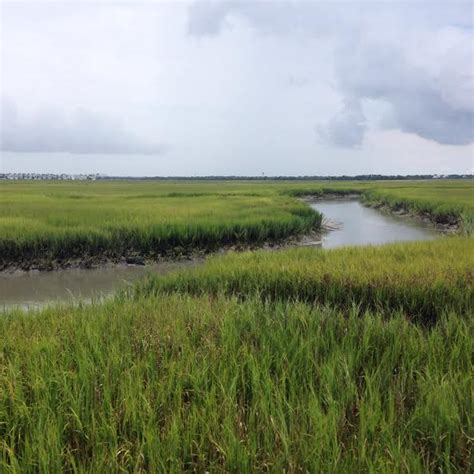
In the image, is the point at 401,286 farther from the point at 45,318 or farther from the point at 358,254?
the point at 45,318

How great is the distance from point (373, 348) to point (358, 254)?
15.9 feet

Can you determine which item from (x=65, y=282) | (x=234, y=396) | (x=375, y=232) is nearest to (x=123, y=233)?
(x=65, y=282)

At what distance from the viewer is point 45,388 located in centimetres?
285

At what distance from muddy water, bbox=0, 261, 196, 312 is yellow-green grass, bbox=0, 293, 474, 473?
16.4ft

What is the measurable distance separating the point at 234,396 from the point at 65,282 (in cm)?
821

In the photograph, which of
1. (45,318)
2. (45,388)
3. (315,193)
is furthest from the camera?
(315,193)

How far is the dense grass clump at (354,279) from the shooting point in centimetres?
566

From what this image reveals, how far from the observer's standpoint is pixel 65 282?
10.1 m

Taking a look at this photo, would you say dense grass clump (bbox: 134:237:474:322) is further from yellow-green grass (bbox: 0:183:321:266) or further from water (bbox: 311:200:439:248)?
water (bbox: 311:200:439:248)

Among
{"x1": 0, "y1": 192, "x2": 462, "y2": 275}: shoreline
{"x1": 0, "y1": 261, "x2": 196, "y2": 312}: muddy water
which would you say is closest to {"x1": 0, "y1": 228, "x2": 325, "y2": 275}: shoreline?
{"x1": 0, "y1": 192, "x2": 462, "y2": 275}: shoreline

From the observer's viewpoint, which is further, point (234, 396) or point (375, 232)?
point (375, 232)

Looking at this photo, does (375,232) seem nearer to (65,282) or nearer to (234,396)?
(65,282)

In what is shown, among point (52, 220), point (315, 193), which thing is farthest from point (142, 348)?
point (315, 193)

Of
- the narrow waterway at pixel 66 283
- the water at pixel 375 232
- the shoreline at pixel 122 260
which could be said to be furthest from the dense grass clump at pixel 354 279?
the water at pixel 375 232
